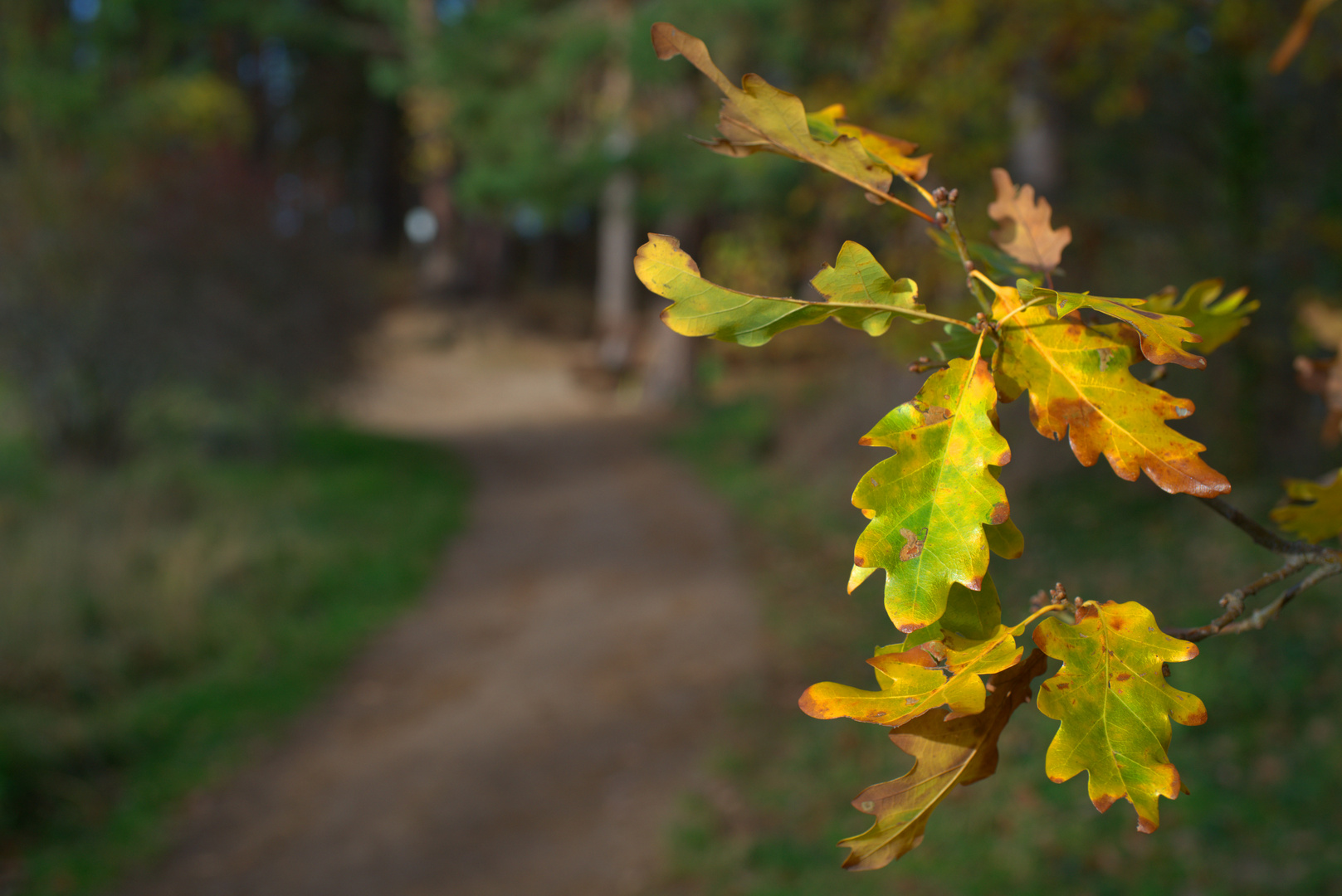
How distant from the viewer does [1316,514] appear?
3.02 feet

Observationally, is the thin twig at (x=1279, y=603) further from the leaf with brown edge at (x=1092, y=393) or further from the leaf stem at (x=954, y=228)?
the leaf stem at (x=954, y=228)

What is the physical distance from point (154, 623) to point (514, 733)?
8.64ft

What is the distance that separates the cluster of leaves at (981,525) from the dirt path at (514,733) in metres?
3.80

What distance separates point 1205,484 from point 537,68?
1567 cm

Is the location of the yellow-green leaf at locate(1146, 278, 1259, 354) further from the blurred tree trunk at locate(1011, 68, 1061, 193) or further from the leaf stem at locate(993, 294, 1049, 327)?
the blurred tree trunk at locate(1011, 68, 1061, 193)

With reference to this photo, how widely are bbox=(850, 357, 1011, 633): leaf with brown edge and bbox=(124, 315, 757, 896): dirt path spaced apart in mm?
3890

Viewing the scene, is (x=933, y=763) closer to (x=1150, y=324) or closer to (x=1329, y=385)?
(x=1150, y=324)

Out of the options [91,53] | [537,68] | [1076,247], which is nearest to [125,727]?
[1076,247]

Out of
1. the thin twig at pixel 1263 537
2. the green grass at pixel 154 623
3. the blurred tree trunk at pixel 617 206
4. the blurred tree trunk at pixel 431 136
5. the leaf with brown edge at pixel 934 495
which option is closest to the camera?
the leaf with brown edge at pixel 934 495

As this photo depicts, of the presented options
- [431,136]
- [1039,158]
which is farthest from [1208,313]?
[431,136]

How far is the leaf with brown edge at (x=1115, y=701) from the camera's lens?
0.64 meters

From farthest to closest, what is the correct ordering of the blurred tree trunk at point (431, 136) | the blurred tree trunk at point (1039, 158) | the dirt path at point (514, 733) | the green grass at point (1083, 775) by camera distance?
the blurred tree trunk at point (431, 136), the blurred tree trunk at point (1039, 158), the dirt path at point (514, 733), the green grass at point (1083, 775)

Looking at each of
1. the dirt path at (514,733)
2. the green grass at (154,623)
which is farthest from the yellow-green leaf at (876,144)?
the green grass at (154,623)

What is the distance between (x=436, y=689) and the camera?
6.08 metres
